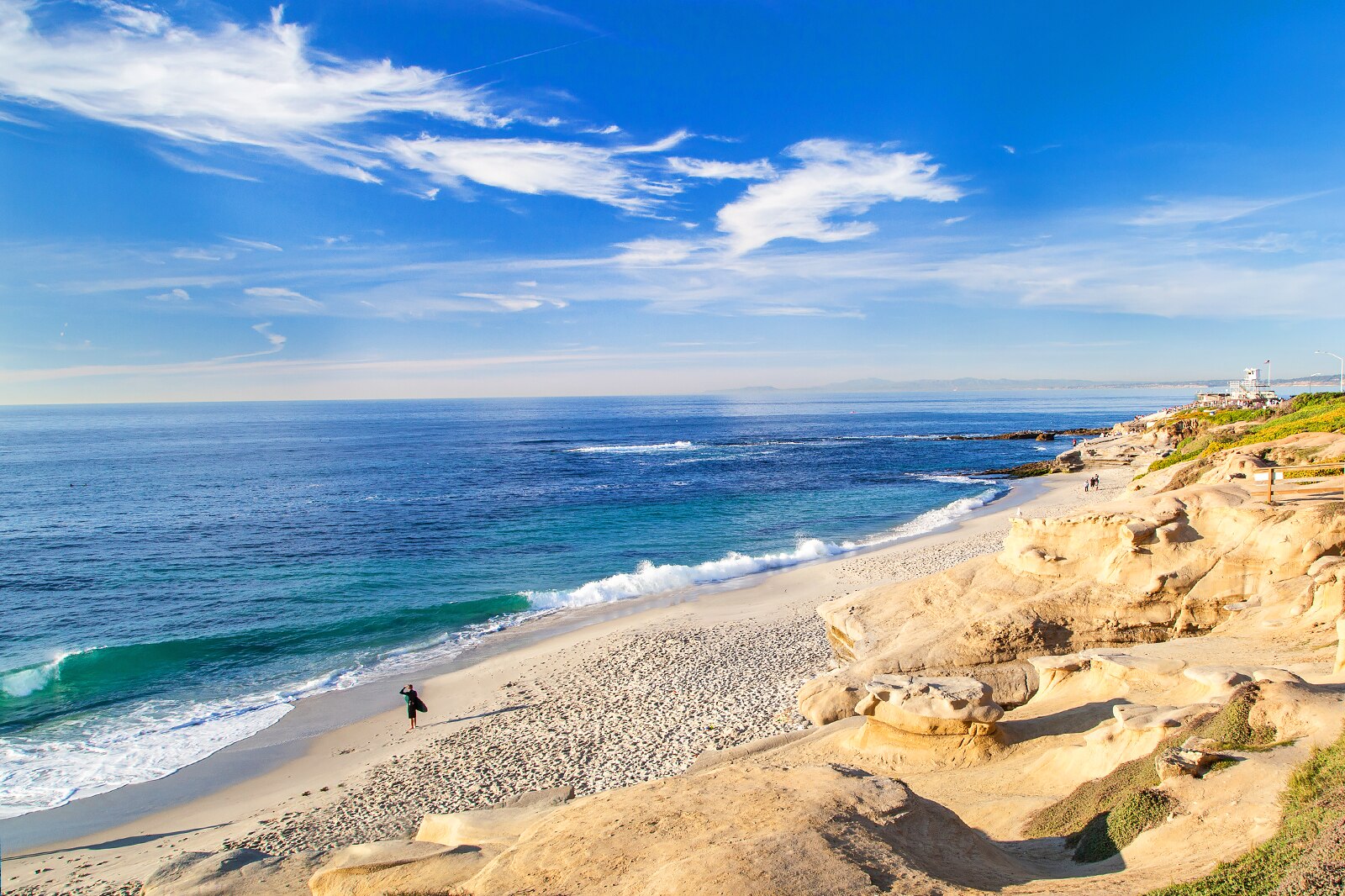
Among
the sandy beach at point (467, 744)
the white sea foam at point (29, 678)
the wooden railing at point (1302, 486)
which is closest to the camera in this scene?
the sandy beach at point (467, 744)

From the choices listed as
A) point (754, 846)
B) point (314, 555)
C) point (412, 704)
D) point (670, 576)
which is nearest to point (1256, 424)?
point (670, 576)

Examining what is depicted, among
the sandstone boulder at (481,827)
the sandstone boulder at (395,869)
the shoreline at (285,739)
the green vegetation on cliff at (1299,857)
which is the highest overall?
the green vegetation on cliff at (1299,857)

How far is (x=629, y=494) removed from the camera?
54.1m

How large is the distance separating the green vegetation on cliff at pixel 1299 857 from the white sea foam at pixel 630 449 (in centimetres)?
8132

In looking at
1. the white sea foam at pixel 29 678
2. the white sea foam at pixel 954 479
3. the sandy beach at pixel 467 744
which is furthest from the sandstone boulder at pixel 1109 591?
the white sea foam at pixel 954 479

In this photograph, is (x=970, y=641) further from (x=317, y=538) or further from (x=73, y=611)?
(x=317, y=538)

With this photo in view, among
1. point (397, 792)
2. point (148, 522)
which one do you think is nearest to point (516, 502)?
point (148, 522)

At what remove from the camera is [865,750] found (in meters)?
11.8

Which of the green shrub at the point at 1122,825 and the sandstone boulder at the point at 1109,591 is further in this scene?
the sandstone boulder at the point at 1109,591

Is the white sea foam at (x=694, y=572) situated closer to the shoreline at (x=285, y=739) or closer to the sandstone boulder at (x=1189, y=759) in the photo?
the shoreline at (x=285, y=739)

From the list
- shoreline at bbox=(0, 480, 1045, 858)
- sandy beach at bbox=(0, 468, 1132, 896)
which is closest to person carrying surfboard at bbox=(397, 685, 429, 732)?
sandy beach at bbox=(0, 468, 1132, 896)

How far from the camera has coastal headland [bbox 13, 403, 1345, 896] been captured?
7.04m

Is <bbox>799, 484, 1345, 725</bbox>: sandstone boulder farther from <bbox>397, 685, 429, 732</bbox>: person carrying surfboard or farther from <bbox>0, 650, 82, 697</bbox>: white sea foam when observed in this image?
<bbox>0, 650, 82, 697</bbox>: white sea foam

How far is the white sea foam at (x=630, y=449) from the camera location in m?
87.9
